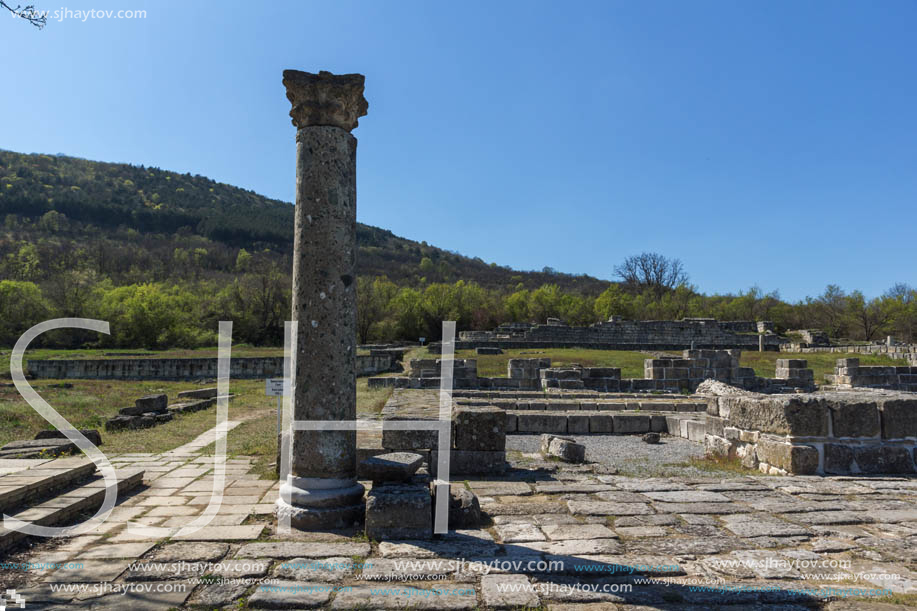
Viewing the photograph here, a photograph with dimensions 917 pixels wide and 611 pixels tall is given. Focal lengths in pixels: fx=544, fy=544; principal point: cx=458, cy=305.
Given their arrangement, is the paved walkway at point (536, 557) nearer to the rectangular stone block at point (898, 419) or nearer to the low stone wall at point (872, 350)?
the rectangular stone block at point (898, 419)

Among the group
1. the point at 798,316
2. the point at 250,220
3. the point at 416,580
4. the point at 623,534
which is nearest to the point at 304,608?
the point at 416,580

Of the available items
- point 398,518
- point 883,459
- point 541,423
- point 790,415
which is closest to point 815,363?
point 541,423

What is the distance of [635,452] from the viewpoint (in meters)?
9.17

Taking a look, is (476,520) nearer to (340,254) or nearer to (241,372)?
(340,254)

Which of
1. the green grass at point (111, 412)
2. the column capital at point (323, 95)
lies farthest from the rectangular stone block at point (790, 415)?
the green grass at point (111, 412)

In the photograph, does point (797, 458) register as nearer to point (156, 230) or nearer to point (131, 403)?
point (131, 403)

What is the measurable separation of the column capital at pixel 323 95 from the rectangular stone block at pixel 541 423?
796 centimetres

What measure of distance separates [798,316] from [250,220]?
95586mm

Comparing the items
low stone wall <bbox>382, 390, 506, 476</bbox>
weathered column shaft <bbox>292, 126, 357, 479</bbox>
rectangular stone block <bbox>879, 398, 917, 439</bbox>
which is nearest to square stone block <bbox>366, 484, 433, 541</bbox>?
weathered column shaft <bbox>292, 126, 357, 479</bbox>

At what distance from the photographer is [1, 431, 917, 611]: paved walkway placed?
329 centimetres

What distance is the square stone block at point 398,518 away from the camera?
4.35 m

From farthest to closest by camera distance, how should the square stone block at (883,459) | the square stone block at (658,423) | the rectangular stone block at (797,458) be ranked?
the square stone block at (658,423) < the square stone block at (883,459) < the rectangular stone block at (797,458)

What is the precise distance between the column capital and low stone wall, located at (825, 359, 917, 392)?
2123 cm

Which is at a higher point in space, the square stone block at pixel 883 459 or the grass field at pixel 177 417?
the square stone block at pixel 883 459
